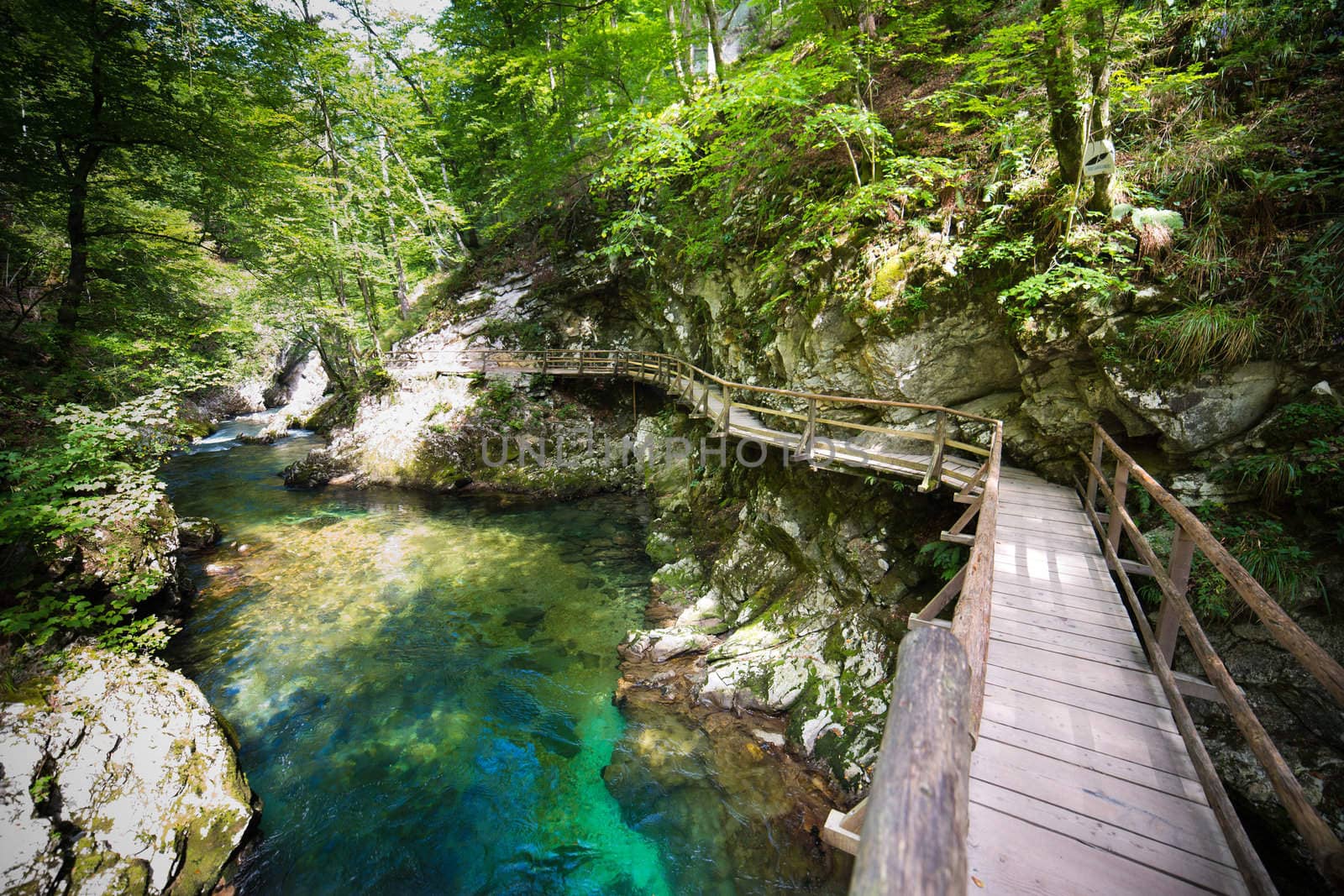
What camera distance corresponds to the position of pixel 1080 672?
10.2ft

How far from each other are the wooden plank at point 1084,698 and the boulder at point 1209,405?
3.29 m

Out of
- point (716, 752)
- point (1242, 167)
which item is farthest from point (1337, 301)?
point (716, 752)

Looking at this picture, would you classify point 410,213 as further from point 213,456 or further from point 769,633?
point 769,633

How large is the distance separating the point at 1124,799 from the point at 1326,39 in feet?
26.5

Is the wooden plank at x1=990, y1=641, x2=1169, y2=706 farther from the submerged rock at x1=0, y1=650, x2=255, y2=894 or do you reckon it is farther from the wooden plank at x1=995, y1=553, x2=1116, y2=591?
the submerged rock at x1=0, y1=650, x2=255, y2=894

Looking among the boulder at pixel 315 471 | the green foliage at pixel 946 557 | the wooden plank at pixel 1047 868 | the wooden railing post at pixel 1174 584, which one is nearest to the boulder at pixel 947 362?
the green foliage at pixel 946 557

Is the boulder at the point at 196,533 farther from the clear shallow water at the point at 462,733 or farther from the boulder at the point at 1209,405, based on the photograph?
the boulder at the point at 1209,405

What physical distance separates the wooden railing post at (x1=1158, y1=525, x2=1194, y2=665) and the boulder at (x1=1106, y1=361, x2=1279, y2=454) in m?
2.41

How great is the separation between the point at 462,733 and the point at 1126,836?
6.69m

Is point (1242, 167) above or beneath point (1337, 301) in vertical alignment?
above

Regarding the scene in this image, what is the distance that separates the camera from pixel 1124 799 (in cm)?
227

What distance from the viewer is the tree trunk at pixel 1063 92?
5.14 meters

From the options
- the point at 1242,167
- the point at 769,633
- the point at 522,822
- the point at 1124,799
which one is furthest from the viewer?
the point at 769,633

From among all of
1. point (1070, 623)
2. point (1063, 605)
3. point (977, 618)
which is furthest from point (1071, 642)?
point (977, 618)
